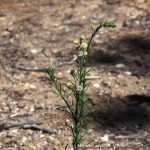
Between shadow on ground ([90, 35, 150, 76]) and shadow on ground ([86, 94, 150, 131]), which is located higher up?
shadow on ground ([90, 35, 150, 76])

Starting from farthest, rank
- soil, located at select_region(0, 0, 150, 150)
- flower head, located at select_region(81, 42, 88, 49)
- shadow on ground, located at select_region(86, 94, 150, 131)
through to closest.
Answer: shadow on ground, located at select_region(86, 94, 150, 131)
soil, located at select_region(0, 0, 150, 150)
flower head, located at select_region(81, 42, 88, 49)

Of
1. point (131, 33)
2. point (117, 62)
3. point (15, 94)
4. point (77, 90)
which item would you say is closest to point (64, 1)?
A: point (131, 33)

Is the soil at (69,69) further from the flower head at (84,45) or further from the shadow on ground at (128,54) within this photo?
the flower head at (84,45)

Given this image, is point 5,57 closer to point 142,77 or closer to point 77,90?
point 142,77

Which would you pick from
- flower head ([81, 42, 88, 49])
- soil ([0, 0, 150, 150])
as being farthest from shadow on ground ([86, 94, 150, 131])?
flower head ([81, 42, 88, 49])

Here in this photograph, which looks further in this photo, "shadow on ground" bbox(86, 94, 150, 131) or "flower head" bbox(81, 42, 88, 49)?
"shadow on ground" bbox(86, 94, 150, 131)

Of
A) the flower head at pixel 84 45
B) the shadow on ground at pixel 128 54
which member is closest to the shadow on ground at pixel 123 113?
the shadow on ground at pixel 128 54

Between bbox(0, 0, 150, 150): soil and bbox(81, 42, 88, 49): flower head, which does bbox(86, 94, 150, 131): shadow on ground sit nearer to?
bbox(0, 0, 150, 150): soil

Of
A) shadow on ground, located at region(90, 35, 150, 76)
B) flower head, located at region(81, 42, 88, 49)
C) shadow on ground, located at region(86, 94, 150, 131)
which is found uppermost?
flower head, located at region(81, 42, 88, 49)
